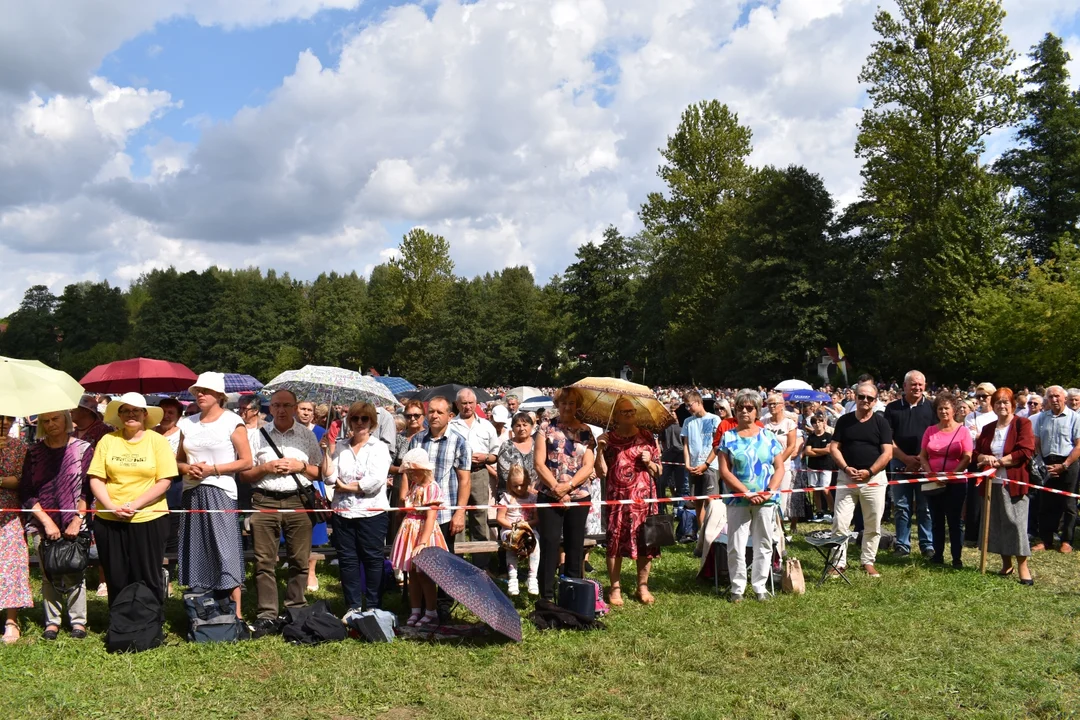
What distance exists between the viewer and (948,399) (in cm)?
862

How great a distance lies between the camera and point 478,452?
884 cm

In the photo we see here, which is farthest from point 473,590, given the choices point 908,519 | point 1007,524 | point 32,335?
point 32,335

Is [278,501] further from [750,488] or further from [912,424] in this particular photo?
[912,424]

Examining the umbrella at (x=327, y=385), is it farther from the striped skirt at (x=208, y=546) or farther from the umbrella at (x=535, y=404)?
the umbrella at (x=535, y=404)

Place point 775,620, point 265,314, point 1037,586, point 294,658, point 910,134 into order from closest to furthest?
point 294,658 < point 775,620 < point 1037,586 < point 910,134 < point 265,314

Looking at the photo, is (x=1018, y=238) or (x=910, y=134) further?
(x=1018, y=238)

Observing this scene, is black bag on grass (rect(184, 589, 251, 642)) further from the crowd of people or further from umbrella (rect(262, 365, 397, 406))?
umbrella (rect(262, 365, 397, 406))

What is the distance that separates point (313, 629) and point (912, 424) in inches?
254

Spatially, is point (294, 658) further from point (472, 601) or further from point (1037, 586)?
point (1037, 586)

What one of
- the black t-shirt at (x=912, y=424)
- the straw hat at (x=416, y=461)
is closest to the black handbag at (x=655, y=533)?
the straw hat at (x=416, y=461)

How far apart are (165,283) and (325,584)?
86.4 m

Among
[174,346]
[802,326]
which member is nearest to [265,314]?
[174,346]

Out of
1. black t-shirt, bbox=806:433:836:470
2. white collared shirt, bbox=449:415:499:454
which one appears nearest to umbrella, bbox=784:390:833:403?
black t-shirt, bbox=806:433:836:470

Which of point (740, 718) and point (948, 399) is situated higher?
point (948, 399)
